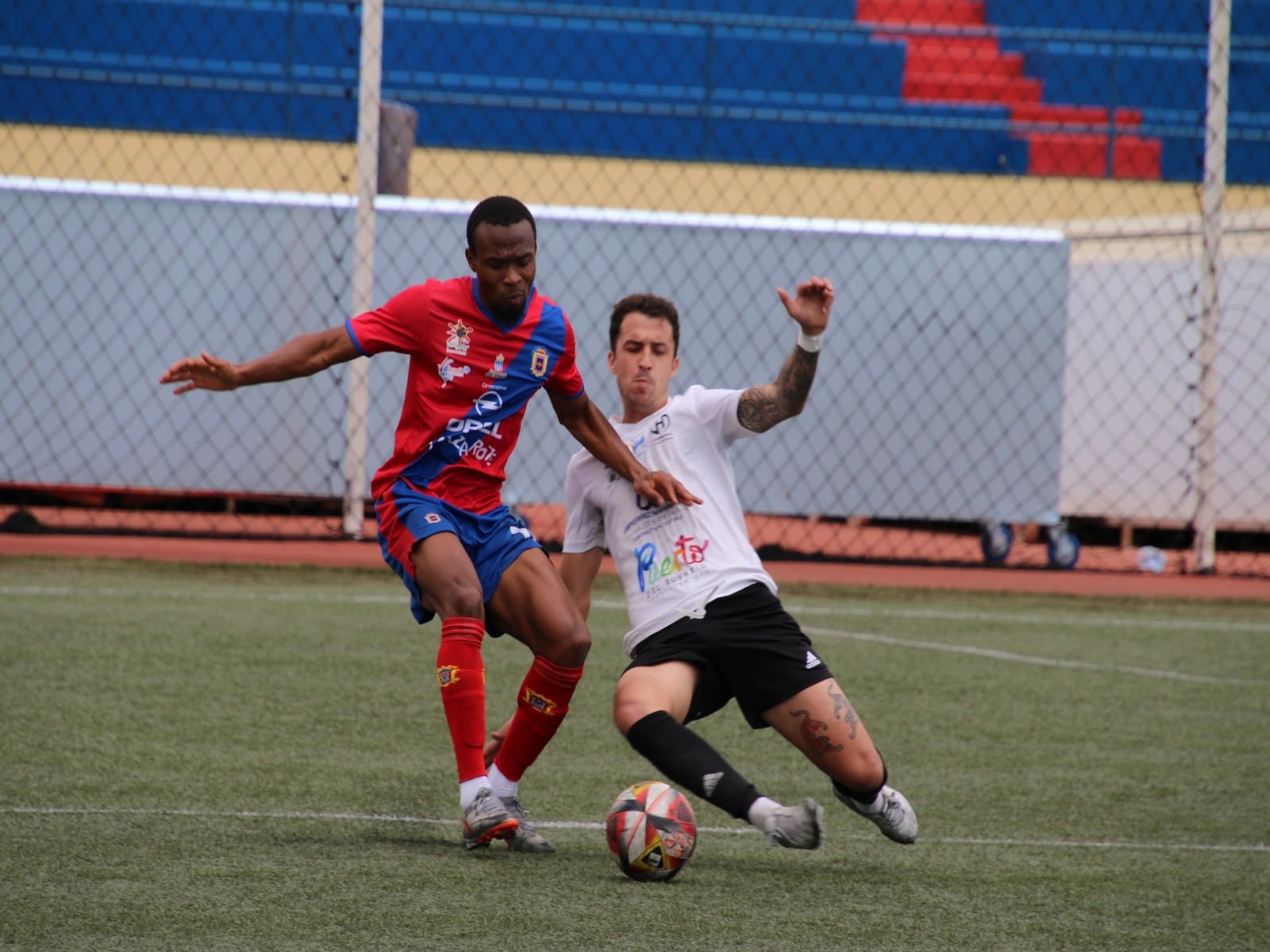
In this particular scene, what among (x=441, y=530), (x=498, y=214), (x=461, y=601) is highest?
(x=498, y=214)

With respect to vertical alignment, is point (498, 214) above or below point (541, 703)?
above

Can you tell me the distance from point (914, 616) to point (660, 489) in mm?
3830

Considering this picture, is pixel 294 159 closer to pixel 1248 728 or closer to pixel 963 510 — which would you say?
pixel 963 510

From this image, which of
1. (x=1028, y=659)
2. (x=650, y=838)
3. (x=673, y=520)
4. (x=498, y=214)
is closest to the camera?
(x=650, y=838)

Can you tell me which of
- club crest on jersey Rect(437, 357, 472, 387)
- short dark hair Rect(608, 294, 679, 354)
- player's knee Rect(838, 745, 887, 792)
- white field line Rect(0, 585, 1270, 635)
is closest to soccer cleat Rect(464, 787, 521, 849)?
player's knee Rect(838, 745, 887, 792)

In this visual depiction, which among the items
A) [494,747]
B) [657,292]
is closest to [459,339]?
[494,747]

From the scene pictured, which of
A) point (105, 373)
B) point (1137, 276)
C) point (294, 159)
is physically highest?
point (294, 159)

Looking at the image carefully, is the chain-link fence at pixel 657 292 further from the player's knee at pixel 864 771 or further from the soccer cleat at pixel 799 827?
the soccer cleat at pixel 799 827

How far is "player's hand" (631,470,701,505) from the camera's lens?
3.61 metres

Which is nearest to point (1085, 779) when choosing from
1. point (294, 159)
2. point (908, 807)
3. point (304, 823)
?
point (908, 807)

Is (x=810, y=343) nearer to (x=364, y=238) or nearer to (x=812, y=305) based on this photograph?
(x=812, y=305)

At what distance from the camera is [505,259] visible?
3580 mm

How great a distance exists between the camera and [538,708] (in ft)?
11.7

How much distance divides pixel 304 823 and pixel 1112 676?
3561 mm
